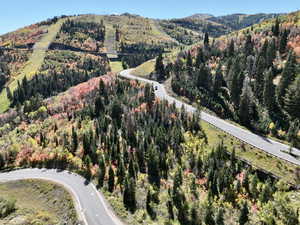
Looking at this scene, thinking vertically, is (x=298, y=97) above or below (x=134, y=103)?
above

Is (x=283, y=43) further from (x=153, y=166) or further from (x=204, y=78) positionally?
(x=153, y=166)

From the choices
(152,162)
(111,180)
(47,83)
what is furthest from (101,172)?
(47,83)

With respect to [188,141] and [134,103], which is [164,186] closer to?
[188,141]

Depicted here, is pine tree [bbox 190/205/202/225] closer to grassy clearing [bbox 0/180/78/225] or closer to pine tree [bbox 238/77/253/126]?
grassy clearing [bbox 0/180/78/225]

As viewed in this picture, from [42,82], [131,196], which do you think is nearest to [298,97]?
[131,196]

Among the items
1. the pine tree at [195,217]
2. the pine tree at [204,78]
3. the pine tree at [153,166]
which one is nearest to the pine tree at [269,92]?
the pine tree at [204,78]

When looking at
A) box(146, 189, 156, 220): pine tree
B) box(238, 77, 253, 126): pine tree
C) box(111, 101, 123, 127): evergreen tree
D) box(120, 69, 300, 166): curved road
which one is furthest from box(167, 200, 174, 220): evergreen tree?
box(111, 101, 123, 127): evergreen tree

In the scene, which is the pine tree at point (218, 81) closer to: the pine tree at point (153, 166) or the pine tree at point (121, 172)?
the pine tree at point (153, 166)
